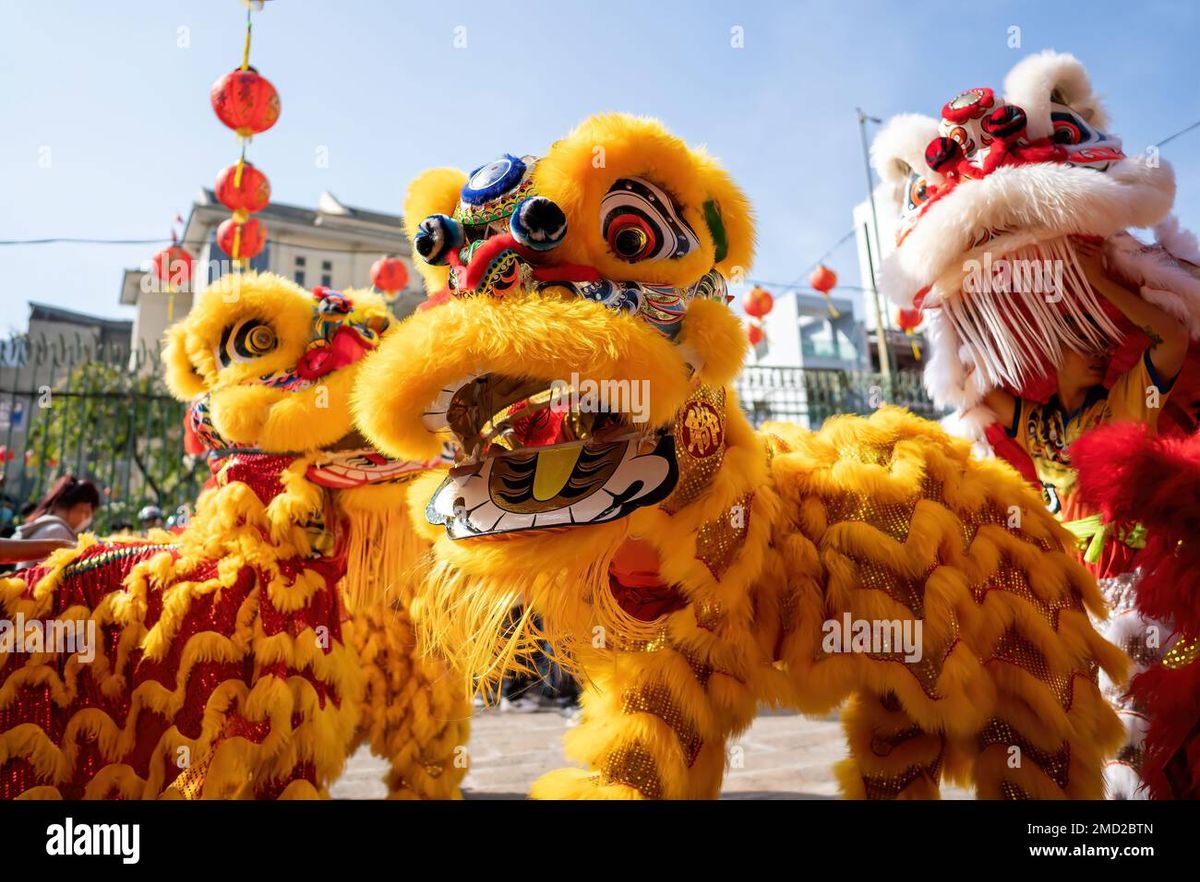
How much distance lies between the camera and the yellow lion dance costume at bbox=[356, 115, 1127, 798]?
1.25m


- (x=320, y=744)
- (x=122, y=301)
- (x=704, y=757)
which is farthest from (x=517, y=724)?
(x=122, y=301)

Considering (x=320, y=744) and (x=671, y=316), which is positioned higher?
(x=671, y=316)

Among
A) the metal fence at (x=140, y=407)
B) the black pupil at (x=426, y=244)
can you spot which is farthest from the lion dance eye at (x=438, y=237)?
the metal fence at (x=140, y=407)

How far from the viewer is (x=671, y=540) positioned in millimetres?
1357

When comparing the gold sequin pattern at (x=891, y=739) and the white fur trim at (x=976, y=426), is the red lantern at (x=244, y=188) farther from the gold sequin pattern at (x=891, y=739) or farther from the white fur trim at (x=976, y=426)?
the gold sequin pattern at (x=891, y=739)

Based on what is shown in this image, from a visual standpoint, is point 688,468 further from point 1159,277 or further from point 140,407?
point 140,407

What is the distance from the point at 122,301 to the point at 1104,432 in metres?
21.9

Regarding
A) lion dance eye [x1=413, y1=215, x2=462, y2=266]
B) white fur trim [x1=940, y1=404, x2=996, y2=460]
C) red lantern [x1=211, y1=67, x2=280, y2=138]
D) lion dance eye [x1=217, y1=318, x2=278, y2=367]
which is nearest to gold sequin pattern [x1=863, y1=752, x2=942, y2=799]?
white fur trim [x1=940, y1=404, x2=996, y2=460]

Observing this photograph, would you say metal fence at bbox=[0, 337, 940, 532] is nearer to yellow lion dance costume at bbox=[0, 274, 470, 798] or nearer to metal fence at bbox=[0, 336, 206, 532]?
metal fence at bbox=[0, 336, 206, 532]

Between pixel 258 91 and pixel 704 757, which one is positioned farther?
pixel 258 91
